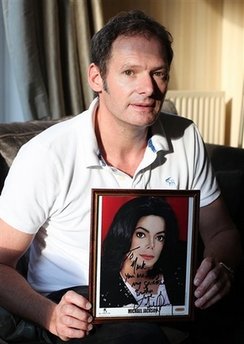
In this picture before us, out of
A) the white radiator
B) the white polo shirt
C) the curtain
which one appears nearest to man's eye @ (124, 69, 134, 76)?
the white polo shirt

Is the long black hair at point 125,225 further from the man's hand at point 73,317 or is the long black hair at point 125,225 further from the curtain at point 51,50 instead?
the curtain at point 51,50

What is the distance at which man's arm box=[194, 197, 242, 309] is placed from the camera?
3.85 feet

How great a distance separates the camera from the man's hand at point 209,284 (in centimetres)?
116

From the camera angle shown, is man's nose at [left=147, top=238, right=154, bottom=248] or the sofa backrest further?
the sofa backrest

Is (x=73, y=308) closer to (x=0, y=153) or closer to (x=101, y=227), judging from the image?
(x=101, y=227)

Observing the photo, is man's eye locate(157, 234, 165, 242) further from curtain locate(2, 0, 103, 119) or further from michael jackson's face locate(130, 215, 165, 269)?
curtain locate(2, 0, 103, 119)

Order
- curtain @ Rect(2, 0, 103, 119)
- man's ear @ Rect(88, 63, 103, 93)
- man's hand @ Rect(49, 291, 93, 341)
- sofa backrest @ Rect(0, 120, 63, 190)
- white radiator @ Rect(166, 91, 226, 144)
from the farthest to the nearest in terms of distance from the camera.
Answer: white radiator @ Rect(166, 91, 226, 144)
curtain @ Rect(2, 0, 103, 119)
sofa backrest @ Rect(0, 120, 63, 190)
man's ear @ Rect(88, 63, 103, 93)
man's hand @ Rect(49, 291, 93, 341)

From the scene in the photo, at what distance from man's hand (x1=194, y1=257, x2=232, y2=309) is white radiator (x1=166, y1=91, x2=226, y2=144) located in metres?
2.08

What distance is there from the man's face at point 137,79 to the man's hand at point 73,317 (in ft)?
1.29

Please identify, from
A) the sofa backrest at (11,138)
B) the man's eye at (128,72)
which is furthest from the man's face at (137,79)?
the sofa backrest at (11,138)

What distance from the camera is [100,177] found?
127 cm

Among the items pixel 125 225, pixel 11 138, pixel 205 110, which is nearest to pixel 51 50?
pixel 11 138

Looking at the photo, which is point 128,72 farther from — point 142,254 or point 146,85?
point 142,254

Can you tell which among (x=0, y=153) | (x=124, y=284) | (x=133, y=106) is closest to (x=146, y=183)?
(x=133, y=106)
